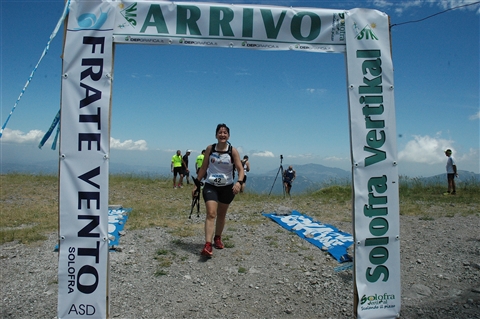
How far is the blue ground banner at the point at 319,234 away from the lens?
5676mm

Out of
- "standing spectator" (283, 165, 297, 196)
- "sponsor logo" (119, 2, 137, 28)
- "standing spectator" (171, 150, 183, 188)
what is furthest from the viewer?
"standing spectator" (283, 165, 297, 196)

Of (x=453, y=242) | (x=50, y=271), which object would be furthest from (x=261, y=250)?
(x=453, y=242)

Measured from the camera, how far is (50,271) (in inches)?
193

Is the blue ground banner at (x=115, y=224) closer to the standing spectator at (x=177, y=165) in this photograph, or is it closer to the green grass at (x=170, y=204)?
the green grass at (x=170, y=204)

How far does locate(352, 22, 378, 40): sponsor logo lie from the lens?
3.69 m

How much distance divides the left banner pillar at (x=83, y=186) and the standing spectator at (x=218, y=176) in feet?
6.79

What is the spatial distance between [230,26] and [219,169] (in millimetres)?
2364

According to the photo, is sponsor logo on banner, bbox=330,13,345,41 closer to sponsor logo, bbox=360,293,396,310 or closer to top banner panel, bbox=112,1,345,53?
top banner panel, bbox=112,1,345,53

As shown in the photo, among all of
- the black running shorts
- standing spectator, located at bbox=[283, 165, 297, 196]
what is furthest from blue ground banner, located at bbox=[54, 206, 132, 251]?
standing spectator, located at bbox=[283, 165, 297, 196]

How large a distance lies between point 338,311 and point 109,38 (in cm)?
374

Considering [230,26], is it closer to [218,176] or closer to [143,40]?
[143,40]

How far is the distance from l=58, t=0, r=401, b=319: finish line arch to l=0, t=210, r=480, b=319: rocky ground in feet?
2.12

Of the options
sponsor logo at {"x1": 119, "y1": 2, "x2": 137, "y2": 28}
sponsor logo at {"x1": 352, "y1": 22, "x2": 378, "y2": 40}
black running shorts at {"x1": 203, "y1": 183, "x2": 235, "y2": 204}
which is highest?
sponsor logo at {"x1": 119, "y1": 2, "x2": 137, "y2": 28}

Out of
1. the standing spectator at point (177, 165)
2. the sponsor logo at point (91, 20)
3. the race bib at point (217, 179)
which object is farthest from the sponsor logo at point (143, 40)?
the standing spectator at point (177, 165)
